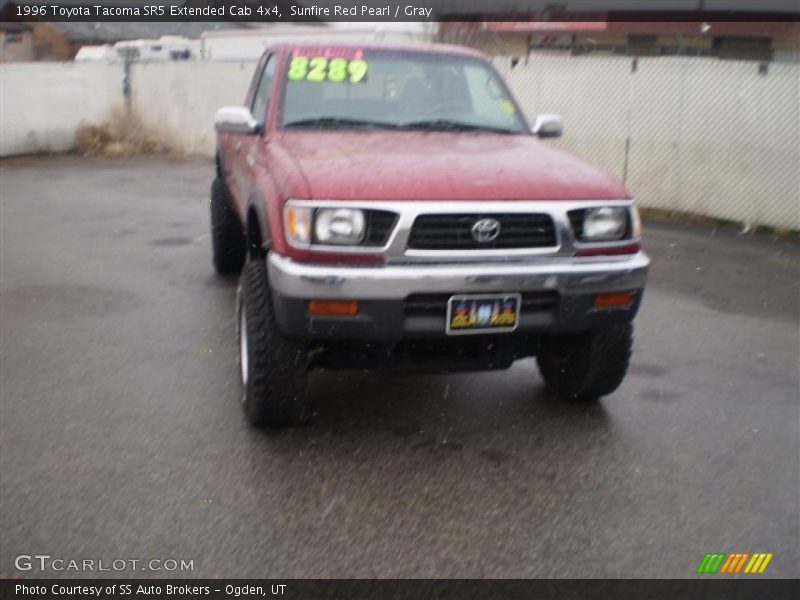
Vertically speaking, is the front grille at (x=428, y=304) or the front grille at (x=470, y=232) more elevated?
the front grille at (x=470, y=232)

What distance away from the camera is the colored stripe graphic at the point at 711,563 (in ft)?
10.7

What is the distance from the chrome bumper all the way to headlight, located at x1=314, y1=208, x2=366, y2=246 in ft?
0.39

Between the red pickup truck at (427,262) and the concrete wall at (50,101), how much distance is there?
46.7ft

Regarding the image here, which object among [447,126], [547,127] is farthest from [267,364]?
[547,127]

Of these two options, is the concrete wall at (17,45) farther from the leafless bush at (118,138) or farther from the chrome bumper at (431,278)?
the chrome bumper at (431,278)

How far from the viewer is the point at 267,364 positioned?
4.05 meters

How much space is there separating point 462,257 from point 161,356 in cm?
251

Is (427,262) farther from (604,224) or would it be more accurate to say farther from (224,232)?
(224,232)

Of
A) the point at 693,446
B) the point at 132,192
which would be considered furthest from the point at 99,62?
the point at 693,446

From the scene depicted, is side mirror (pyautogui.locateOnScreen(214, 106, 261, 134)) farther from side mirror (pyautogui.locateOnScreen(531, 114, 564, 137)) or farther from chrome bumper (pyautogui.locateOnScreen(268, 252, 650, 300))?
side mirror (pyautogui.locateOnScreen(531, 114, 564, 137))

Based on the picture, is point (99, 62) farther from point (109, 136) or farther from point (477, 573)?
point (477, 573)

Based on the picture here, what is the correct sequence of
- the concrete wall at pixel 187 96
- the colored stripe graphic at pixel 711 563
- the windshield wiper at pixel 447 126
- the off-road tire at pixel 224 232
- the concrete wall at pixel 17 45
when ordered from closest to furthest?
1. the colored stripe graphic at pixel 711 563
2. the windshield wiper at pixel 447 126
3. the off-road tire at pixel 224 232
4. the concrete wall at pixel 187 96
5. the concrete wall at pixel 17 45

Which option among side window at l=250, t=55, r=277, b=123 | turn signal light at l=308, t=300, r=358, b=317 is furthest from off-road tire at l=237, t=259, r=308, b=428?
side window at l=250, t=55, r=277, b=123

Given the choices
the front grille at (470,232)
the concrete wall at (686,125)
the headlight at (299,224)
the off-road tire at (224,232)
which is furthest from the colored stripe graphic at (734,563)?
the concrete wall at (686,125)
